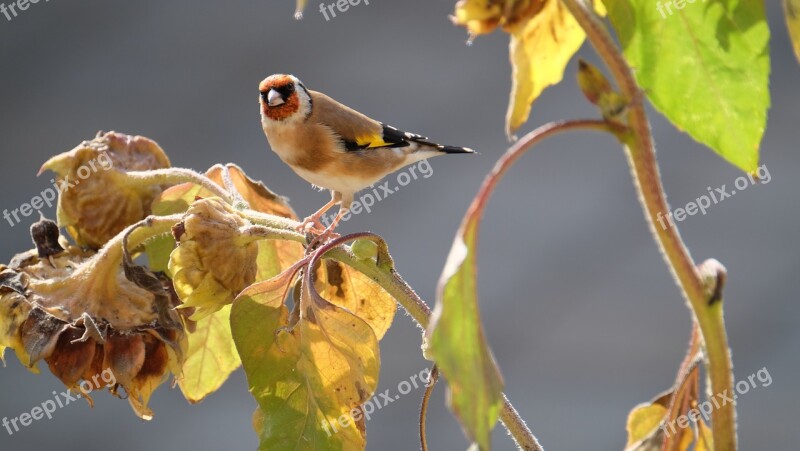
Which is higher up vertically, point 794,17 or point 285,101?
point 285,101

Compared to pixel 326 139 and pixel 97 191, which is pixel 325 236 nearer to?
pixel 97 191

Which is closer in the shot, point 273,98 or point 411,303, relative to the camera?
point 411,303

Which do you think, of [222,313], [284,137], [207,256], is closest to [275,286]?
[207,256]

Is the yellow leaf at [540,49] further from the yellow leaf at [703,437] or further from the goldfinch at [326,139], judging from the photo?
the goldfinch at [326,139]

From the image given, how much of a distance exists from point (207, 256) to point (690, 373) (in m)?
0.23

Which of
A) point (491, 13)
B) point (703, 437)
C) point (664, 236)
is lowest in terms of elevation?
point (703, 437)

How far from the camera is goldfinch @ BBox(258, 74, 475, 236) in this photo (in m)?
0.94

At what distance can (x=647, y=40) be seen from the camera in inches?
14.0

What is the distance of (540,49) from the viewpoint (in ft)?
1.40

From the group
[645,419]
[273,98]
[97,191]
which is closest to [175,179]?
[97,191]

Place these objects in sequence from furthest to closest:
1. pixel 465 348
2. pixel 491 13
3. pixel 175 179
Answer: pixel 175 179, pixel 491 13, pixel 465 348

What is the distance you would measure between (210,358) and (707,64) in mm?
383

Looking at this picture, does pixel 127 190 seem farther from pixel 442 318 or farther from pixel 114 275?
pixel 442 318

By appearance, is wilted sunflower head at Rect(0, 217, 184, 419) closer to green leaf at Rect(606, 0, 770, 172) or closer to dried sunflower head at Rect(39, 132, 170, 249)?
dried sunflower head at Rect(39, 132, 170, 249)
